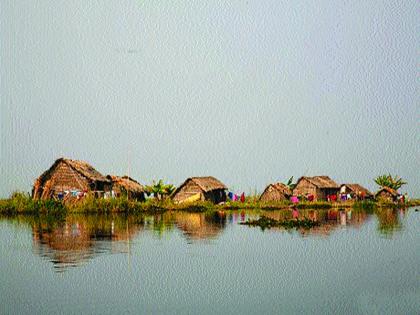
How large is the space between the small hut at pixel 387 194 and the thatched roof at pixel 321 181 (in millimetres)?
4096

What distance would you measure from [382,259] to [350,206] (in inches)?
1059

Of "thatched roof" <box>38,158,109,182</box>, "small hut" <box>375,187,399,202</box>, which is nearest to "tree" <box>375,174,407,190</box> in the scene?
"small hut" <box>375,187,399,202</box>

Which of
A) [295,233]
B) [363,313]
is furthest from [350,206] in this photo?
[363,313]

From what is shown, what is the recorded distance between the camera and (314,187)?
138ft

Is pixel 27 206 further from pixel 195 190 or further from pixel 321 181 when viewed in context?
pixel 321 181

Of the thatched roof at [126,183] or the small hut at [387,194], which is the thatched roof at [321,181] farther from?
the thatched roof at [126,183]

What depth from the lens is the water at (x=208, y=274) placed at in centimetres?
771

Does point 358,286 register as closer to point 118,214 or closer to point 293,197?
point 118,214

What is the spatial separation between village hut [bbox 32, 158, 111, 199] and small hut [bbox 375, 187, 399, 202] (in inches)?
1008

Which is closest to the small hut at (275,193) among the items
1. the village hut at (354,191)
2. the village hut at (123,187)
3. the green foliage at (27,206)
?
the village hut at (354,191)

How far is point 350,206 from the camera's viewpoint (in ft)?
125

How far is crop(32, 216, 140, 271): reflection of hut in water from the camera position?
11617mm

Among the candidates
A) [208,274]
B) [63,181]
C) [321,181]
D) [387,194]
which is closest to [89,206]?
[63,181]

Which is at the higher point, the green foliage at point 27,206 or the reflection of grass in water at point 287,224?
the green foliage at point 27,206
